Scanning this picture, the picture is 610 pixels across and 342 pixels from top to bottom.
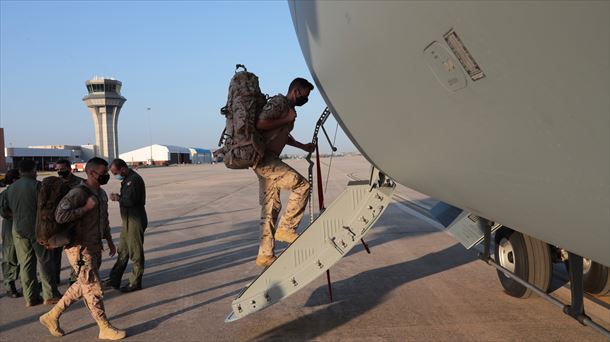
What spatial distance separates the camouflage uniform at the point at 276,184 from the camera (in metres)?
3.37

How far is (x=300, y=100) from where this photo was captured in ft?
10.9

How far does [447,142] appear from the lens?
Result: 1609 millimetres

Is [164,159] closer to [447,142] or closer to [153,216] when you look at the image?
[153,216]

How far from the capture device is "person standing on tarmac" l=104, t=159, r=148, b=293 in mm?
5734

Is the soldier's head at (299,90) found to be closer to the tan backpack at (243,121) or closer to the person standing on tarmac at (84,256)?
the tan backpack at (243,121)

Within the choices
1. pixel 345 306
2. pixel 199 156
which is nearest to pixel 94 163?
pixel 345 306

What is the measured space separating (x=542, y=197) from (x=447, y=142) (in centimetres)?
38

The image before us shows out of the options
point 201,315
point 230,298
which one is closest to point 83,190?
point 201,315

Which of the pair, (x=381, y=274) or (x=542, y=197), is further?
(x=381, y=274)

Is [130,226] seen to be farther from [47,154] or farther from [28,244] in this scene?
[47,154]

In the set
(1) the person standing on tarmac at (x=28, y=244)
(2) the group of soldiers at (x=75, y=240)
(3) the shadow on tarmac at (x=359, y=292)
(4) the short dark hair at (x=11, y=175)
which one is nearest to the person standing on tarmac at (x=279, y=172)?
(3) the shadow on tarmac at (x=359, y=292)

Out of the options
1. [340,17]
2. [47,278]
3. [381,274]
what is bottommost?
[381,274]

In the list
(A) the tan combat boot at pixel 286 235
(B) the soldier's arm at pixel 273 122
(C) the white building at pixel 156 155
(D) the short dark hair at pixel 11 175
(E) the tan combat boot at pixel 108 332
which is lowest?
(E) the tan combat boot at pixel 108 332

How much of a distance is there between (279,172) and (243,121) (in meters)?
0.61
